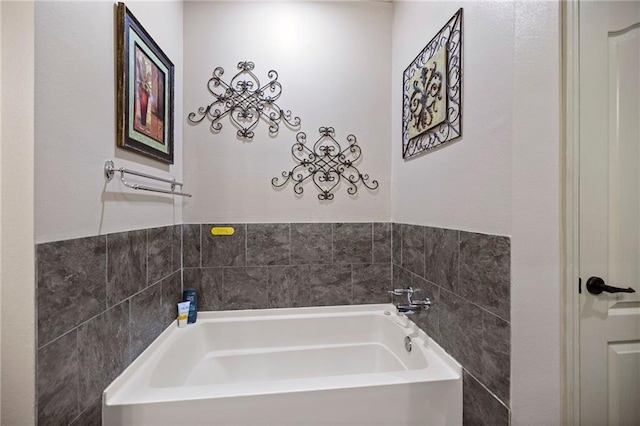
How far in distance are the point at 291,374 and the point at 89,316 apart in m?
1.27

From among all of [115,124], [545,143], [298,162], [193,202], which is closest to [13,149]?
[115,124]

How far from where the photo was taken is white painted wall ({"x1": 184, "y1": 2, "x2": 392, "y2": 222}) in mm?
1997

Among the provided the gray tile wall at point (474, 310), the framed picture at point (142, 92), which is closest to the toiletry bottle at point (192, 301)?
the framed picture at point (142, 92)

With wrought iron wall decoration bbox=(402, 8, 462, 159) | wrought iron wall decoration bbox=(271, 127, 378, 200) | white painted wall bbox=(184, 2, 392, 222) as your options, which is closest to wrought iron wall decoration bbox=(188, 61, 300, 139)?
white painted wall bbox=(184, 2, 392, 222)

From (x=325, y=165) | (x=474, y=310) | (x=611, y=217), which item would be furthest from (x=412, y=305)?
(x=325, y=165)

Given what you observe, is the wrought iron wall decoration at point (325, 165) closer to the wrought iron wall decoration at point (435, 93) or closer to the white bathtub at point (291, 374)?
the wrought iron wall decoration at point (435, 93)

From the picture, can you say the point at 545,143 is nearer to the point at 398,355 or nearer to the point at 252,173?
the point at 398,355

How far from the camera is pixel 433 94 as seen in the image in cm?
152

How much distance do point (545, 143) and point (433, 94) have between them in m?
0.70

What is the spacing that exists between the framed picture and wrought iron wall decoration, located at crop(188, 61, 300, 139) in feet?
0.94

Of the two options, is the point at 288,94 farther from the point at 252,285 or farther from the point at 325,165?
the point at 252,285

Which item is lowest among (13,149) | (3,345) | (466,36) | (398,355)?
(398,355)

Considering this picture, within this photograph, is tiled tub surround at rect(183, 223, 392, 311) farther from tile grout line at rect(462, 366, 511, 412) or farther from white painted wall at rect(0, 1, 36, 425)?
white painted wall at rect(0, 1, 36, 425)

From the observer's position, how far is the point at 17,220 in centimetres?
80
